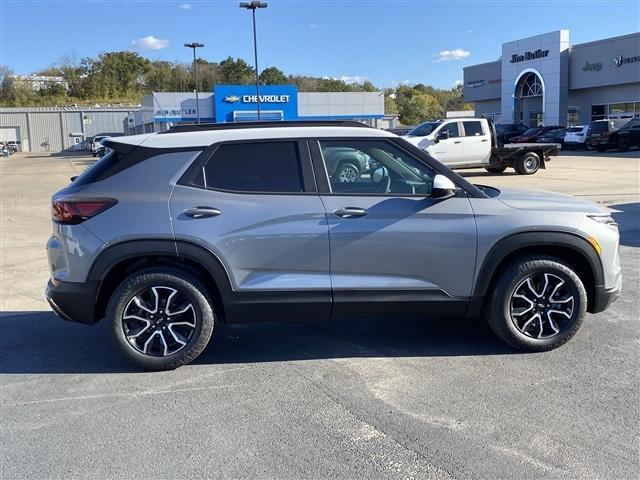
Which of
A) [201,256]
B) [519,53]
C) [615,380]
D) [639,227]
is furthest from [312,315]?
[519,53]

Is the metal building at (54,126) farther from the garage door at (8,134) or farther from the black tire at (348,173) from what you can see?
the black tire at (348,173)

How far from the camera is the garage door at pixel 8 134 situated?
261 feet

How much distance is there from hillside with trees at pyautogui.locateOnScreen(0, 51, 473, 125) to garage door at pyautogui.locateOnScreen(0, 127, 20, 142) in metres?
27.8

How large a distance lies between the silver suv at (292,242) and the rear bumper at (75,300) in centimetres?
1

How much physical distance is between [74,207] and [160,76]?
120m

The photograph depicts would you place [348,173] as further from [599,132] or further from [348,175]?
[599,132]

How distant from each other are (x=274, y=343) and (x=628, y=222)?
8483 millimetres

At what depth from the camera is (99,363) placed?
4840 millimetres

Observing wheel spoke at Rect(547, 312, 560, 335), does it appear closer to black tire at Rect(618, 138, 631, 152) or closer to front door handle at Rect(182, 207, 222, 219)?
front door handle at Rect(182, 207, 222, 219)

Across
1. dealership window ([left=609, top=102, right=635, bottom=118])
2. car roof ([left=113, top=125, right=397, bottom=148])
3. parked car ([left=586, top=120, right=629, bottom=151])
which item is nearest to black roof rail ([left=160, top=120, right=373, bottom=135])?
car roof ([left=113, top=125, right=397, bottom=148])

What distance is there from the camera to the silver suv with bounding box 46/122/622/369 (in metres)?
4.38

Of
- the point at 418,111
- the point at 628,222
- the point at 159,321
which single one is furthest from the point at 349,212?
the point at 418,111

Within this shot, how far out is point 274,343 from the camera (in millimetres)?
5219

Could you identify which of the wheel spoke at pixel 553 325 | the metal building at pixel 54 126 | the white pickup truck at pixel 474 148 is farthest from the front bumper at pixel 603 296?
the metal building at pixel 54 126
